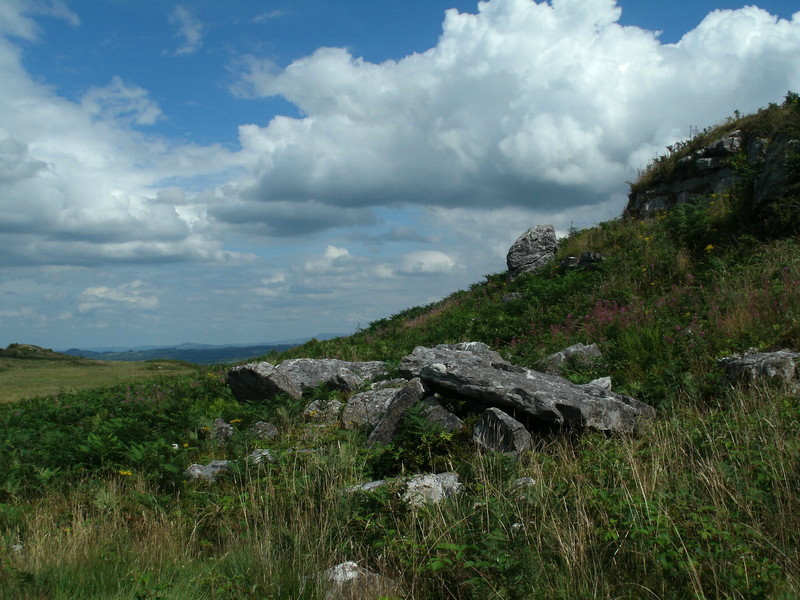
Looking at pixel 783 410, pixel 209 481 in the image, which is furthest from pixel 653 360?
pixel 209 481

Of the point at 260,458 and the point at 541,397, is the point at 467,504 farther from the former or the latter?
the point at 260,458

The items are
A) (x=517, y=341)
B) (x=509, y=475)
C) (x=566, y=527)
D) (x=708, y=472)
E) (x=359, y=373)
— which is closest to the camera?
(x=566, y=527)

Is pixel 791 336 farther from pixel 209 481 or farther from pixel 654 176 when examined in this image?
pixel 654 176

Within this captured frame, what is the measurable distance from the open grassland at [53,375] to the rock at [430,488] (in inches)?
668

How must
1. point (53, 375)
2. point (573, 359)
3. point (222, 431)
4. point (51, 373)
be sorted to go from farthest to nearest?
point (51, 373) → point (53, 375) → point (573, 359) → point (222, 431)

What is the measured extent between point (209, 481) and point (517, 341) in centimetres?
959

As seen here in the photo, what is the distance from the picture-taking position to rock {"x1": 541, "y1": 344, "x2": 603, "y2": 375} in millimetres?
10633

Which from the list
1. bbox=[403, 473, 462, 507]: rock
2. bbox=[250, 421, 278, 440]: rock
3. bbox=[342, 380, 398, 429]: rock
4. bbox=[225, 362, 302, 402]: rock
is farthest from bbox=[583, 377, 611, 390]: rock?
bbox=[225, 362, 302, 402]: rock

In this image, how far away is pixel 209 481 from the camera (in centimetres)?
705

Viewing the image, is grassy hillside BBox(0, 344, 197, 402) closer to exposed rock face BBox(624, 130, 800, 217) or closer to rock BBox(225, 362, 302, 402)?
rock BBox(225, 362, 302, 402)

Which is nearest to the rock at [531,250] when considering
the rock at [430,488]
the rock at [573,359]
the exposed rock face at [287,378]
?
the rock at [573,359]

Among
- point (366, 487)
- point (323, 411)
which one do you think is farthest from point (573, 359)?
point (366, 487)

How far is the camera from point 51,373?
2900 centimetres

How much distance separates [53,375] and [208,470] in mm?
25336
